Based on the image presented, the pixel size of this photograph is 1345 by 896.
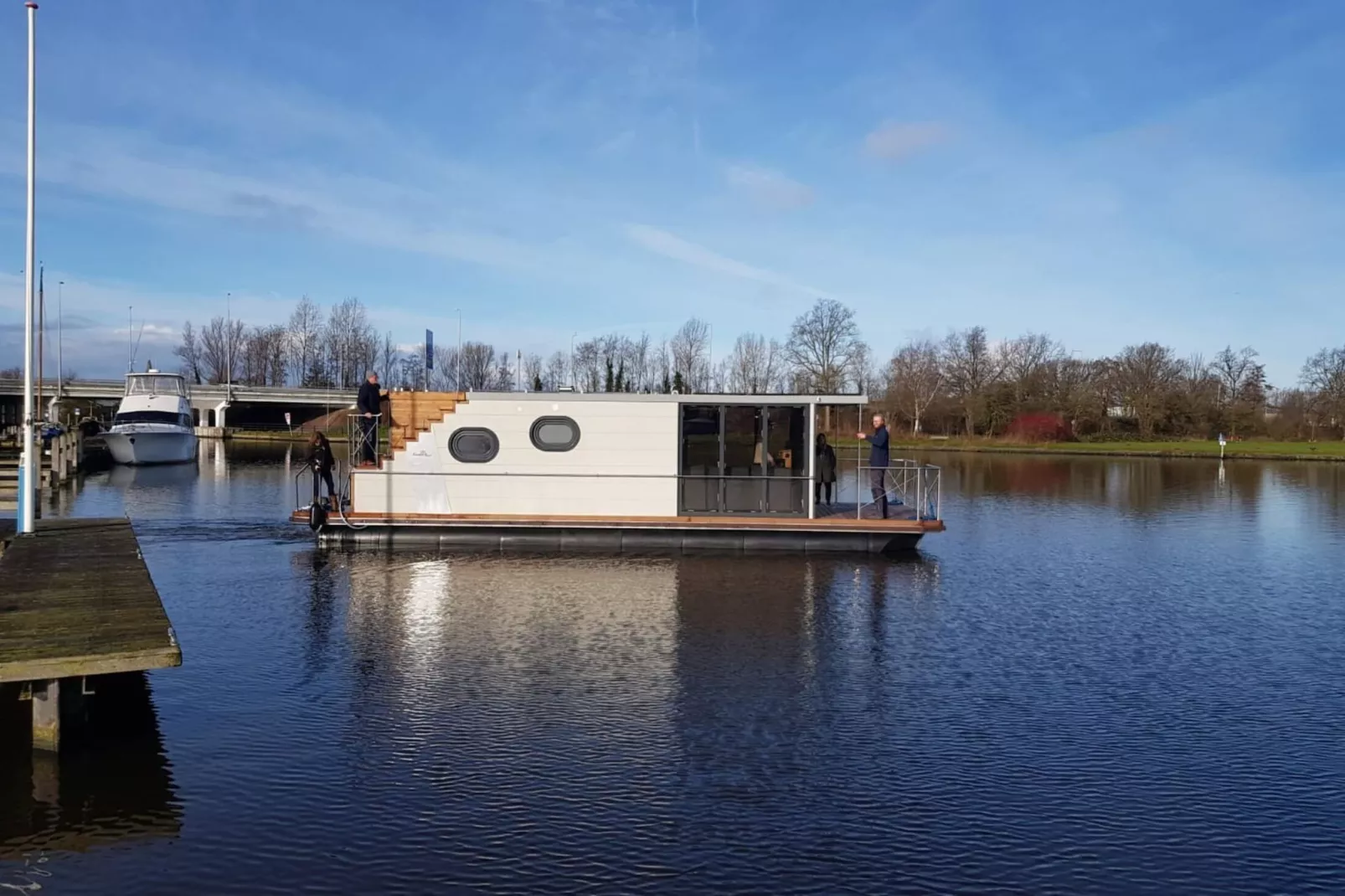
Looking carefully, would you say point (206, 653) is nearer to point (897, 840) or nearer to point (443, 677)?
point (443, 677)

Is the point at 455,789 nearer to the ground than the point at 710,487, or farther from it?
nearer to the ground

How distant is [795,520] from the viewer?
2048 centimetres

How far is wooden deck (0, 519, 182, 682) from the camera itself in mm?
8023

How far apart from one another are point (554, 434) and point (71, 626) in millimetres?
12653

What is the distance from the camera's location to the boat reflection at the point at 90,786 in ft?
23.4

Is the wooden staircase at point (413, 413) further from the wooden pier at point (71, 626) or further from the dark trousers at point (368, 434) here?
the wooden pier at point (71, 626)

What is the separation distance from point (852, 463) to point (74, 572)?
1736 inches

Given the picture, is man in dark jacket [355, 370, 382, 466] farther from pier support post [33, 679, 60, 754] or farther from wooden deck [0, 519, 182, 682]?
pier support post [33, 679, 60, 754]

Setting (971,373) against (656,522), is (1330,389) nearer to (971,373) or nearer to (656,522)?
(971,373)

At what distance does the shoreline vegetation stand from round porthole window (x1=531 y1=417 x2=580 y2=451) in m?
47.6

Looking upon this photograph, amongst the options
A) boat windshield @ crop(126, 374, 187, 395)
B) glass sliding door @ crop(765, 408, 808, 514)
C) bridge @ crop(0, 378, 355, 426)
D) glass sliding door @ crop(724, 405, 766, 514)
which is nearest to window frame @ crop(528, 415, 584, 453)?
glass sliding door @ crop(724, 405, 766, 514)

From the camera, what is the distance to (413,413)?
2114cm

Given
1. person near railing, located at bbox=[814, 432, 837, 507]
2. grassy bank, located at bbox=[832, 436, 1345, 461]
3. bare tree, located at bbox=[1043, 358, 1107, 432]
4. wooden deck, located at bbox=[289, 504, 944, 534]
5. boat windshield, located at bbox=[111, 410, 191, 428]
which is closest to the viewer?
wooden deck, located at bbox=[289, 504, 944, 534]

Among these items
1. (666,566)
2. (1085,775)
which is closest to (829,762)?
(1085,775)
